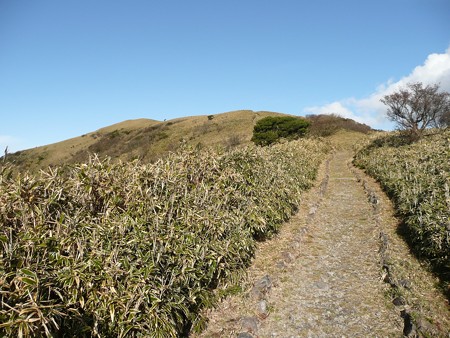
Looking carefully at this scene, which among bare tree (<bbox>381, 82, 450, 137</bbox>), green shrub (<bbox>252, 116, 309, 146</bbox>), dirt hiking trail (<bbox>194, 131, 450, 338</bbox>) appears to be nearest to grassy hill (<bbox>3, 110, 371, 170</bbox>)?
green shrub (<bbox>252, 116, 309, 146</bbox>)

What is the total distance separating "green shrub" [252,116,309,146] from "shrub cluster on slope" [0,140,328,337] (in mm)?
26818

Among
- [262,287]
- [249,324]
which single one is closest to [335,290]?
[262,287]

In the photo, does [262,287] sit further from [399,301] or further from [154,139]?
[154,139]

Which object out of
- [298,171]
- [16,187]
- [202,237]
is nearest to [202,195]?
[202,237]

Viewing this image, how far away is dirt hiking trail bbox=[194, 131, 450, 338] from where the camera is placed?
4.75 metres

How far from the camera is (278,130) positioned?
34219 millimetres

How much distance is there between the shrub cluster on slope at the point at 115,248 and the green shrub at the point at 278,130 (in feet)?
88.0

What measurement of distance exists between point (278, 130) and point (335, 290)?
29.4m

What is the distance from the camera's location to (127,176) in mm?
5832

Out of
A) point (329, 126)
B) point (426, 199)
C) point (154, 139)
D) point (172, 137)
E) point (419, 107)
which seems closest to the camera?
point (426, 199)

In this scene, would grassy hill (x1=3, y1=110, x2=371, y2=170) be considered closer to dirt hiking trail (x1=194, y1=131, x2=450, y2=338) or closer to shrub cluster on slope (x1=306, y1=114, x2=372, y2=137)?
shrub cluster on slope (x1=306, y1=114, x2=372, y2=137)

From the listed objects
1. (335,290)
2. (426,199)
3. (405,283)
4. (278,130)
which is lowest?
(335,290)

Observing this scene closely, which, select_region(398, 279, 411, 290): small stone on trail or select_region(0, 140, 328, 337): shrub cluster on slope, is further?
select_region(398, 279, 411, 290): small stone on trail

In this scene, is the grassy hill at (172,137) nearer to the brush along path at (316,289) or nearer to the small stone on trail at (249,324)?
the brush along path at (316,289)
